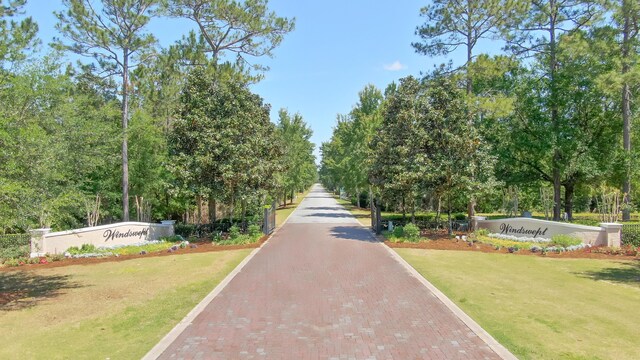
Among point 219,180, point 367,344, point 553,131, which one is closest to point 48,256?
point 219,180

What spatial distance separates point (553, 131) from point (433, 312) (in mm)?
18111

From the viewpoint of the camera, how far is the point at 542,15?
22875 mm

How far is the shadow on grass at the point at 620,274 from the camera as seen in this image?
37.7 ft


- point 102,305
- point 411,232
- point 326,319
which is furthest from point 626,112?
point 102,305

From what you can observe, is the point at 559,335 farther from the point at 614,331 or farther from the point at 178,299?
the point at 178,299

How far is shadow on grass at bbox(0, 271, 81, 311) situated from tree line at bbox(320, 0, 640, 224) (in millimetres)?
13536

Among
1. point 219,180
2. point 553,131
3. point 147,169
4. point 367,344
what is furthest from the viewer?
point 147,169

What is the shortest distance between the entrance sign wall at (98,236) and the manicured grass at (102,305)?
8.88 ft

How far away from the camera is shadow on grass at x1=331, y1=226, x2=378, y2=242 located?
67.1 ft

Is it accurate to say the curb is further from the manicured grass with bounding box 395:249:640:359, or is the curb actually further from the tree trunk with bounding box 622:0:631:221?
the tree trunk with bounding box 622:0:631:221

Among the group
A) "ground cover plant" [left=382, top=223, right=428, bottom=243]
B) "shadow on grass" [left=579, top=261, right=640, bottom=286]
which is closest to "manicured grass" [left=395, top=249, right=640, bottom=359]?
"shadow on grass" [left=579, top=261, right=640, bottom=286]

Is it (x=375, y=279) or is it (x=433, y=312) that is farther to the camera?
(x=375, y=279)

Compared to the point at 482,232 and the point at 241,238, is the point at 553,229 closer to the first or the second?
the point at 482,232

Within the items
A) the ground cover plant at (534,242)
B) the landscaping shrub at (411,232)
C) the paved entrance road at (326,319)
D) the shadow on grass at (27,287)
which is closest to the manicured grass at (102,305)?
the shadow on grass at (27,287)
